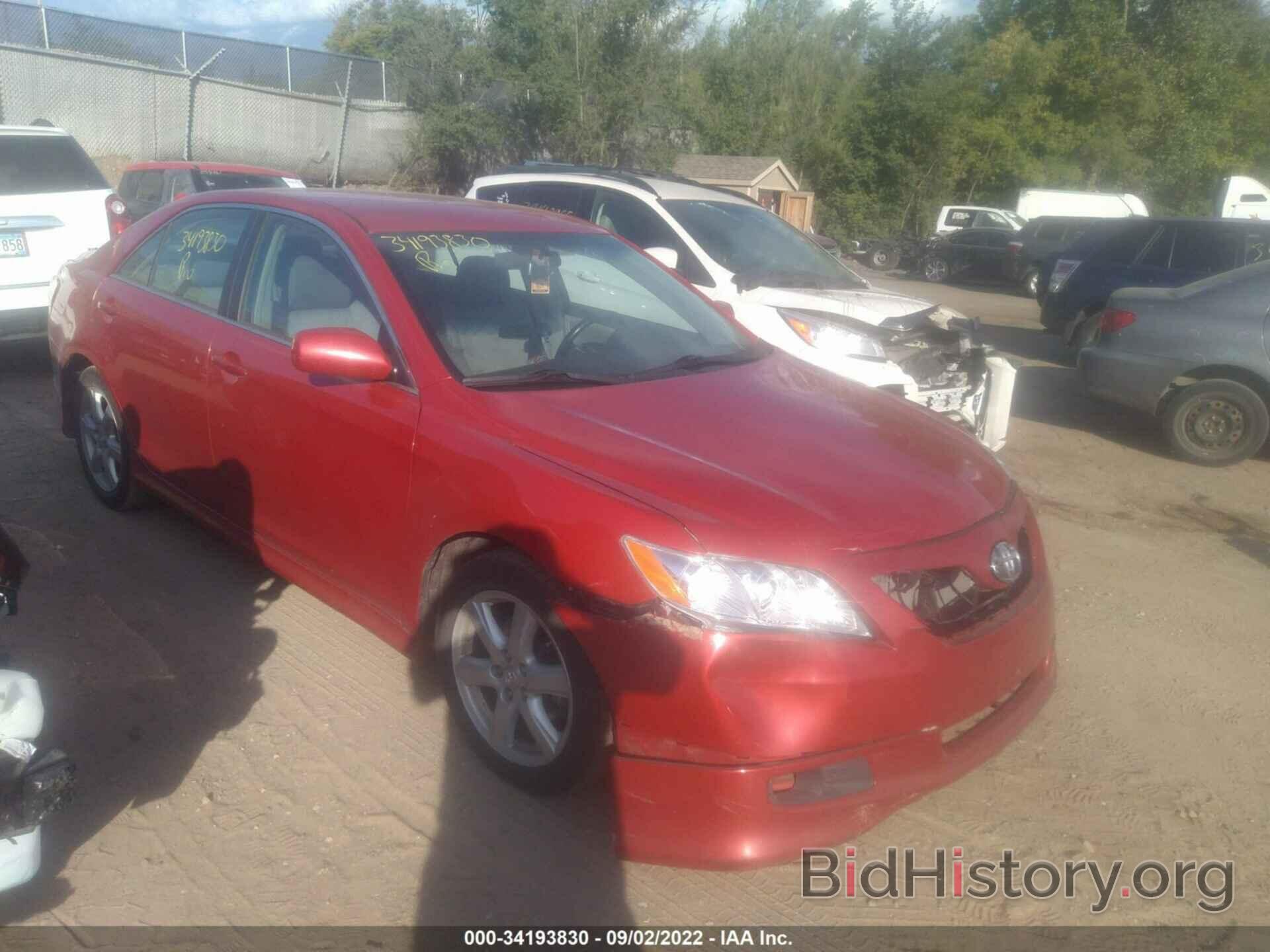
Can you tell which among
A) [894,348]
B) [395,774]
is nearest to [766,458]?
[395,774]

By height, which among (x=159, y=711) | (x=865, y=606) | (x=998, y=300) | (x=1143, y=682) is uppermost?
(x=865, y=606)

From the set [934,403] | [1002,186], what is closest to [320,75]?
[934,403]

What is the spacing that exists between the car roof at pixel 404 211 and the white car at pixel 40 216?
12.7ft

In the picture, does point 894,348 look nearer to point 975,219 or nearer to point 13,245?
point 13,245

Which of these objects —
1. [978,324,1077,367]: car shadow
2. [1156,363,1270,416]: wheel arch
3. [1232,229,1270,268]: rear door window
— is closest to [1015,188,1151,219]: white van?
[978,324,1077,367]: car shadow

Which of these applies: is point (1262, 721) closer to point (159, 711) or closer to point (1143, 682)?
point (1143, 682)

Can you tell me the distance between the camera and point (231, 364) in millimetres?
4043

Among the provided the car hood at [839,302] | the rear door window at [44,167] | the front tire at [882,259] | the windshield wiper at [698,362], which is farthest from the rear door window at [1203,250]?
the front tire at [882,259]

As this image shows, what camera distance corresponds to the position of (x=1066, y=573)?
5.13m

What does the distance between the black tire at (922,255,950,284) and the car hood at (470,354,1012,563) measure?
2366cm

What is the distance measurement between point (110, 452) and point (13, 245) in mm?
3596

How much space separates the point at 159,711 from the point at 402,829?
111cm

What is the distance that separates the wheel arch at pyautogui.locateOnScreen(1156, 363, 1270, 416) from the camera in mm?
7223

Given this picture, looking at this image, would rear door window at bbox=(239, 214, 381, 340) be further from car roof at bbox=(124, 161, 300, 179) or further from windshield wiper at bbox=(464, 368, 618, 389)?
car roof at bbox=(124, 161, 300, 179)
